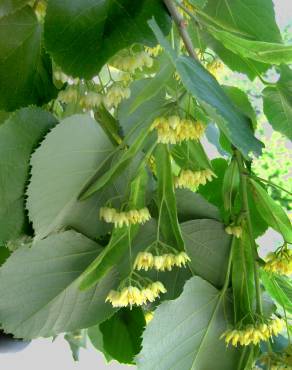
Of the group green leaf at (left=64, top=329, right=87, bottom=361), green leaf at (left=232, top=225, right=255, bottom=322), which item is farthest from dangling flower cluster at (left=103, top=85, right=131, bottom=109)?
green leaf at (left=64, top=329, right=87, bottom=361)

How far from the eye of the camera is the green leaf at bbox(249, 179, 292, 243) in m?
0.36

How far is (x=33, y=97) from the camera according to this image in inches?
15.4

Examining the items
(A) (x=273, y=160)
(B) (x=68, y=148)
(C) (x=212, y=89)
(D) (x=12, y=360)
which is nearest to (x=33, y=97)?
Result: (B) (x=68, y=148)

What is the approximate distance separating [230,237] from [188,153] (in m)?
0.06

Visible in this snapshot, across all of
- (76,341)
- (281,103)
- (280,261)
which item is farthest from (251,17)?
(76,341)

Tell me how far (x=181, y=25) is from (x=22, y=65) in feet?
0.38

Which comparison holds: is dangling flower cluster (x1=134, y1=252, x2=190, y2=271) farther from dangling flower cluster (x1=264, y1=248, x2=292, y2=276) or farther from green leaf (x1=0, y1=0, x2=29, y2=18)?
green leaf (x1=0, y1=0, x2=29, y2=18)

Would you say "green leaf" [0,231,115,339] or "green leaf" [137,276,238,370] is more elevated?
"green leaf" [0,231,115,339]

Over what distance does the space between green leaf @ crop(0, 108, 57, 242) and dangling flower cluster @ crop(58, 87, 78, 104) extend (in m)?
0.03

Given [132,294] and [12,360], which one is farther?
[12,360]

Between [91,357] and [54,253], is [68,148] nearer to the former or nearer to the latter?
[54,253]

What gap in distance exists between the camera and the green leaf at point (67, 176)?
1.15 ft

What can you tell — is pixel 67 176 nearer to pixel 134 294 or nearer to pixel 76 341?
pixel 134 294

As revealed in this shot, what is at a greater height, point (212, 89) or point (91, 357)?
point (212, 89)
